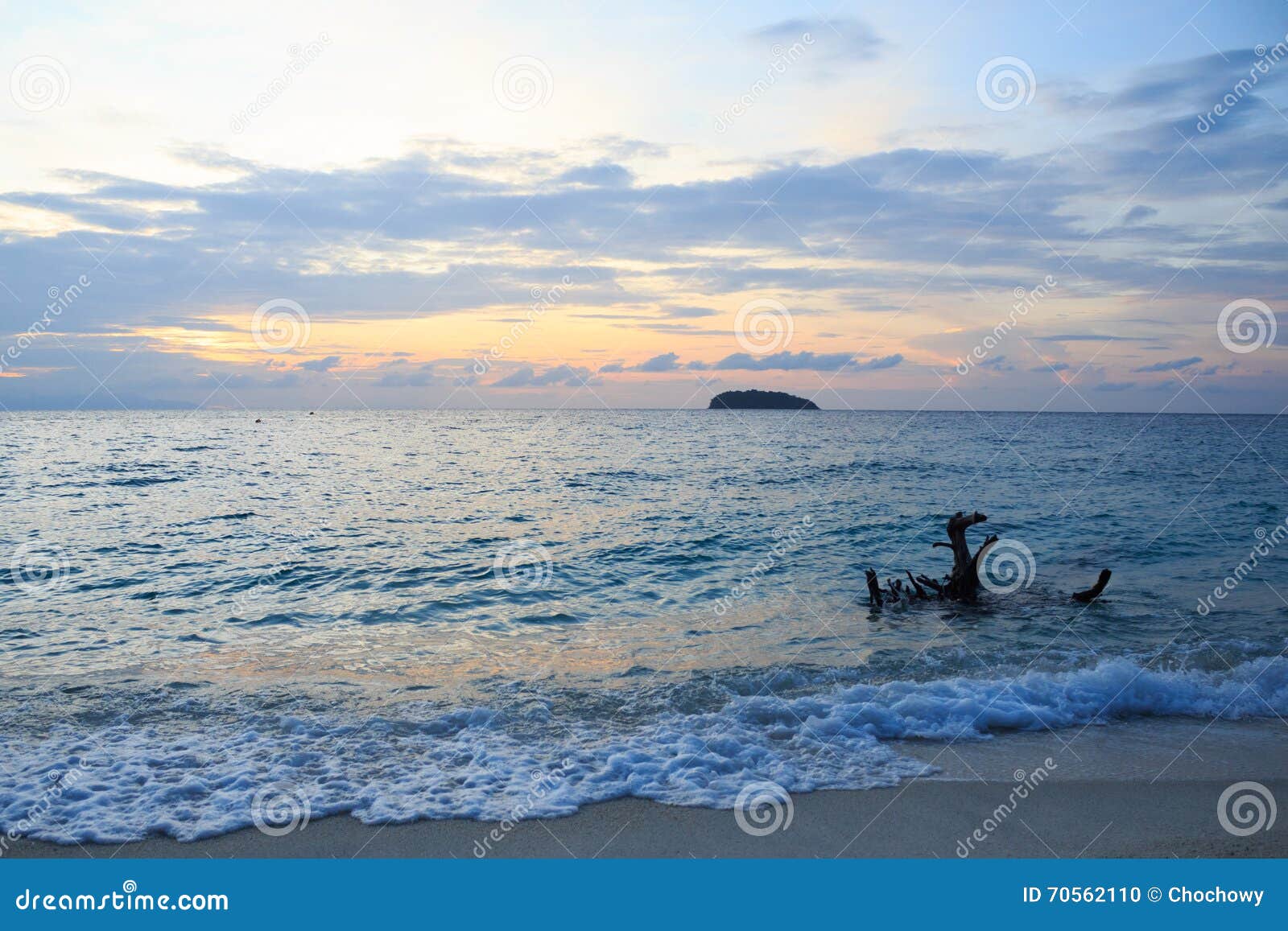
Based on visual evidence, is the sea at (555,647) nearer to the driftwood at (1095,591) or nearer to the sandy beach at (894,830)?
the sandy beach at (894,830)

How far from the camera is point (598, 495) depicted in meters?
31.0

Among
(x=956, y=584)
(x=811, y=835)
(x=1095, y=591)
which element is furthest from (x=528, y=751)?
(x=1095, y=591)

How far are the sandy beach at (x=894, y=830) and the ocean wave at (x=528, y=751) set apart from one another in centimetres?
19

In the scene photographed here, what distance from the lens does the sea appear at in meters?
7.02

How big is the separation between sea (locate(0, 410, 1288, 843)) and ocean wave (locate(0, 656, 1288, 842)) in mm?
35

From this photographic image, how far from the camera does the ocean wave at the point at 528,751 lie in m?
6.42

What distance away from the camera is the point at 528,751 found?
25.1 feet

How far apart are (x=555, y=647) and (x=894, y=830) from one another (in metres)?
6.60

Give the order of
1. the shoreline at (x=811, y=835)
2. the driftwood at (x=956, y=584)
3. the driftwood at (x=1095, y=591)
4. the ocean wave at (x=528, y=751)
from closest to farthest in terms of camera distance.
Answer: the shoreline at (x=811, y=835) < the ocean wave at (x=528, y=751) < the driftwood at (x=1095, y=591) < the driftwood at (x=956, y=584)

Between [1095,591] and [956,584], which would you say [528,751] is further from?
[1095,591]

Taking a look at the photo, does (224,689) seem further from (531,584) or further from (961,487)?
(961,487)

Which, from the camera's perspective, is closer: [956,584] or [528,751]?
[528,751]

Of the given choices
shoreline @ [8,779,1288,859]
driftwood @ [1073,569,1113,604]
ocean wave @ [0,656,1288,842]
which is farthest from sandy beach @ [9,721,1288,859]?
driftwood @ [1073,569,1113,604]

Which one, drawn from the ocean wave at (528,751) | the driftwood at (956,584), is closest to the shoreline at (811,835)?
the ocean wave at (528,751)
